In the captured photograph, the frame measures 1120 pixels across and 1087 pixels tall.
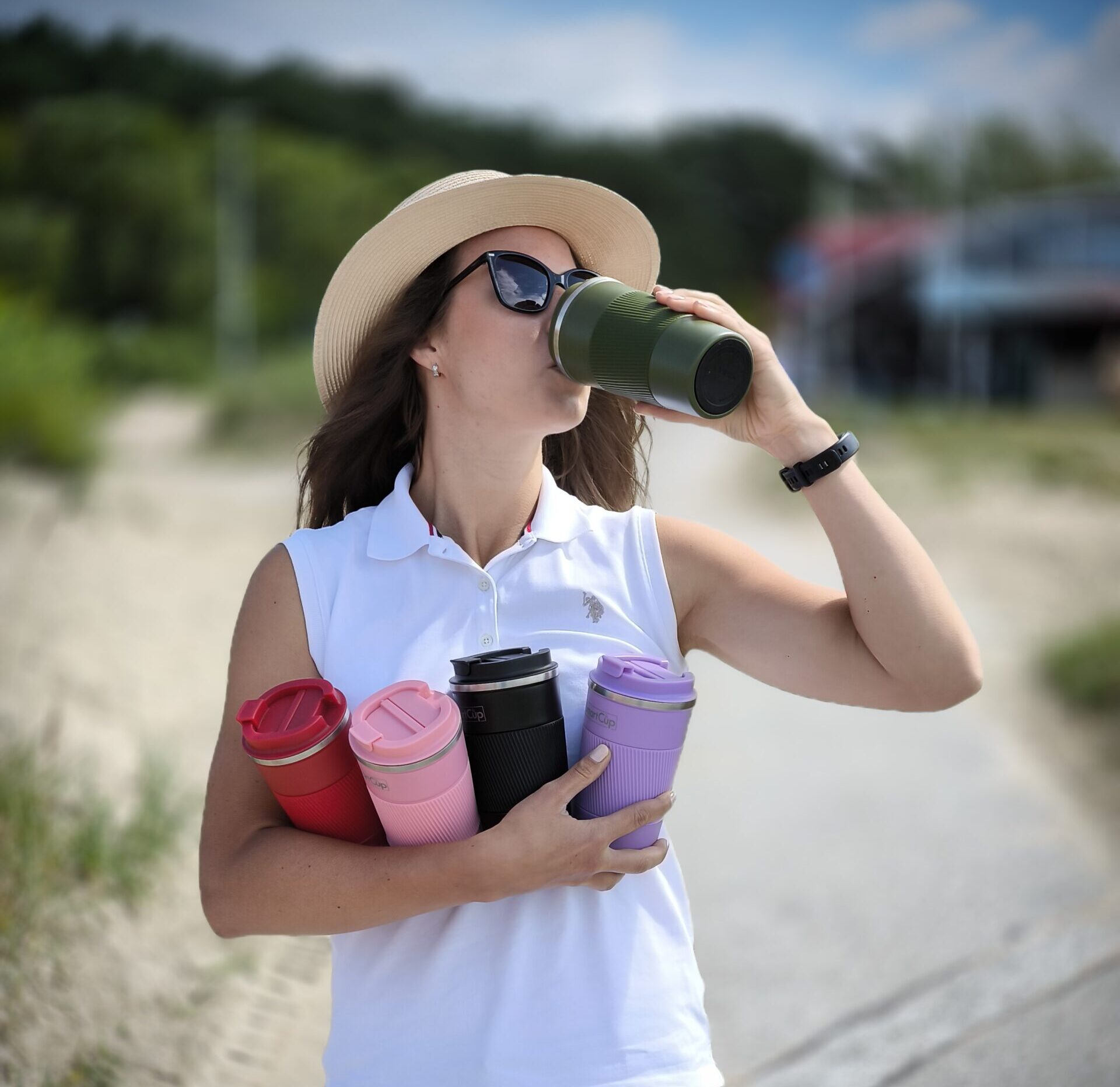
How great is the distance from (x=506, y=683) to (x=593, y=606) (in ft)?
1.01

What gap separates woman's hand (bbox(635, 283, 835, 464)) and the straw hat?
0.24 metres

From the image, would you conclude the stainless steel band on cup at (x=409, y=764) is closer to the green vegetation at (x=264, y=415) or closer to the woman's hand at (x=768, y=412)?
the woman's hand at (x=768, y=412)

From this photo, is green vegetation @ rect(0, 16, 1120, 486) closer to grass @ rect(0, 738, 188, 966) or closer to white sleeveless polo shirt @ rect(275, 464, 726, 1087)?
grass @ rect(0, 738, 188, 966)

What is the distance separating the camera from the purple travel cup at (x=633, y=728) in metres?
1.53

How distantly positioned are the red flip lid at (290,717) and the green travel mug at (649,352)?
1.88 ft

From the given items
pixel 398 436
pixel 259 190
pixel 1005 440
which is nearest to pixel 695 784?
pixel 398 436

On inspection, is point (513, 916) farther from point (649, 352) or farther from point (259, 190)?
point (259, 190)

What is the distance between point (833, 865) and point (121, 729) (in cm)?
343

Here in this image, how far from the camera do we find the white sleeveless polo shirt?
1568 millimetres

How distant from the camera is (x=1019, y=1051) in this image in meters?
3.41

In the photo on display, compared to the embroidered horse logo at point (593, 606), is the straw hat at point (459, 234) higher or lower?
higher

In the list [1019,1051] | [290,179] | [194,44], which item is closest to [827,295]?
[290,179]

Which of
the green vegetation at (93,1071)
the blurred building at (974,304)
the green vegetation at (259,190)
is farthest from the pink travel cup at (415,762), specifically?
the blurred building at (974,304)

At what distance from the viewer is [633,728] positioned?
1538 mm
